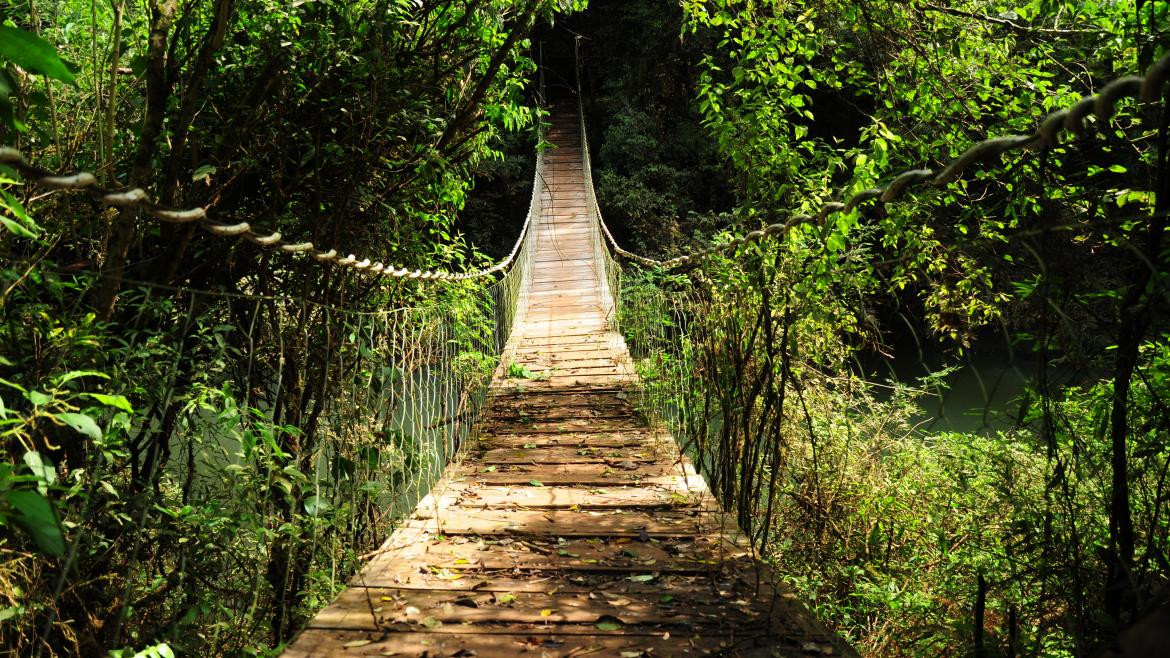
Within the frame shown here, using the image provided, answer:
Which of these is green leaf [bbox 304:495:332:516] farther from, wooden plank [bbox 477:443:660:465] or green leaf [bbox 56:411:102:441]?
wooden plank [bbox 477:443:660:465]

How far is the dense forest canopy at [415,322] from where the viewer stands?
1188 mm

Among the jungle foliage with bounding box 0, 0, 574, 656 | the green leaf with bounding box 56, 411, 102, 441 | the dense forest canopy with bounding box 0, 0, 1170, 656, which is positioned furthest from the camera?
the jungle foliage with bounding box 0, 0, 574, 656

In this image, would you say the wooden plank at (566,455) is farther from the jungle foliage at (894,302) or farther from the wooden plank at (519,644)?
the wooden plank at (519,644)

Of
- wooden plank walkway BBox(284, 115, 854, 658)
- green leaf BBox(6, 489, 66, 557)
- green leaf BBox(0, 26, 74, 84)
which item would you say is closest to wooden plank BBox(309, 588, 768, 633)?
wooden plank walkway BBox(284, 115, 854, 658)

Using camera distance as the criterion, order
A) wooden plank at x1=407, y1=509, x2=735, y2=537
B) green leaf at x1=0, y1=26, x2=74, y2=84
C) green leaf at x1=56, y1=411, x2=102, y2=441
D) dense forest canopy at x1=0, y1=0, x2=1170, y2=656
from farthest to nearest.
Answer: wooden plank at x1=407, y1=509, x2=735, y2=537 → dense forest canopy at x1=0, y1=0, x2=1170, y2=656 → green leaf at x1=56, y1=411, x2=102, y2=441 → green leaf at x1=0, y1=26, x2=74, y2=84

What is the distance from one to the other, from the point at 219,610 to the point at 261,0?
1.47 meters

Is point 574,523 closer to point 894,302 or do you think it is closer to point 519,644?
point 519,644

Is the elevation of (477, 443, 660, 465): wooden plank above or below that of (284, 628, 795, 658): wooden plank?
below

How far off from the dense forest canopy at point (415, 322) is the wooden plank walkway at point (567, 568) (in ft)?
0.44

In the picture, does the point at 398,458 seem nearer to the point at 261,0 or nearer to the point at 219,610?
the point at 219,610

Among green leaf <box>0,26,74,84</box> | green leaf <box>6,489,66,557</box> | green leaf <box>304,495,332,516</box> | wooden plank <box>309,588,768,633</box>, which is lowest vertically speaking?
wooden plank <box>309,588,768,633</box>

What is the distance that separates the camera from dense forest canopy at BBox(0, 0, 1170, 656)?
3.90 ft

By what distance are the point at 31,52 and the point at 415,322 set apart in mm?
1988

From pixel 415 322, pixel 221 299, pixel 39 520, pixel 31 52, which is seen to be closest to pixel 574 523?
pixel 415 322
